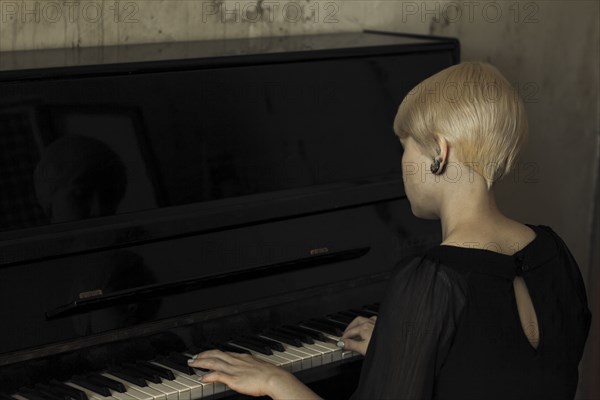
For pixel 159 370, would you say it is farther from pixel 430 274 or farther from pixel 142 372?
pixel 430 274

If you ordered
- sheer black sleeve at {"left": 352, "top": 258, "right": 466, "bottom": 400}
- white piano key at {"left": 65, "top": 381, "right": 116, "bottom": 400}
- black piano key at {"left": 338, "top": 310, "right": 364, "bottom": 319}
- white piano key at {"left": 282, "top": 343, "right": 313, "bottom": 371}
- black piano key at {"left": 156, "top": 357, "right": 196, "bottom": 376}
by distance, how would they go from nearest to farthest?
sheer black sleeve at {"left": 352, "top": 258, "right": 466, "bottom": 400}, white piano key at {"left": 65, "top": 381, "right": 116, "bottom": 400}, black piano key at {"left": 156, "top": 357, "right": 196, "bottom": 376}, white piano key at {"left": 282, "top": 343, "right": 313, "bottom": 371}, black piano key at {"left": 338, "top": 310, "right": 364, "bottom": 319}

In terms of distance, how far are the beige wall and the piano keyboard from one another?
836 millimetres

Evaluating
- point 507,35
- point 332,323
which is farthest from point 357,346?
point 507,35

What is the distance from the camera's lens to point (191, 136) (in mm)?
2088

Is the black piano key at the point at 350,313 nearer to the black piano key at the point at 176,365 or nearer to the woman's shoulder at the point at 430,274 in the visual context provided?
the black piano key at the point at 176,365

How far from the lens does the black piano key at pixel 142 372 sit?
187 centimetres

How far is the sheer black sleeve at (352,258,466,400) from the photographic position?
1574 millimetres

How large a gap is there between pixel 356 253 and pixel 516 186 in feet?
4.48

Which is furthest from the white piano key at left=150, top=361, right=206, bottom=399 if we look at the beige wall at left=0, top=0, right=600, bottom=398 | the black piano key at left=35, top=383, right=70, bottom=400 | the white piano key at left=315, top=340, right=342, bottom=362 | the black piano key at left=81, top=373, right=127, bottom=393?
the beige wall at left=0, top=0, right=600, bottom=398

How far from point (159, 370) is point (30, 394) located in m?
0.24

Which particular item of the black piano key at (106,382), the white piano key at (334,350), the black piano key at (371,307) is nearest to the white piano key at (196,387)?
the black piano key at (106,382)

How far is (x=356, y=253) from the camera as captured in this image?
2.30 meters

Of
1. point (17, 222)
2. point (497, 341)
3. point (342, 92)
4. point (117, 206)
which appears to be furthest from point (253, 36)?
point (497, 341)

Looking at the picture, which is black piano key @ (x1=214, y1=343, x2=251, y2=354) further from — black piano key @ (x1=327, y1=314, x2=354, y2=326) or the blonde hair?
the blonde hair
